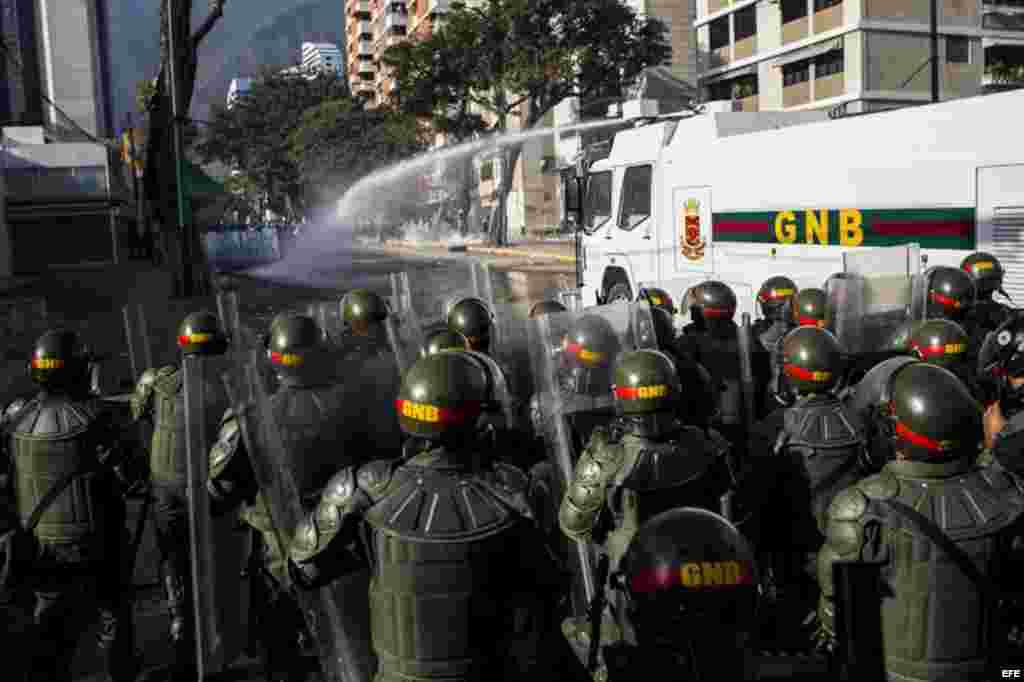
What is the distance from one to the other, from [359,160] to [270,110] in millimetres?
12316

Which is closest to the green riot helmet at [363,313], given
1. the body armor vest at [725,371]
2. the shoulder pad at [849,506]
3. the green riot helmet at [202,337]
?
the green riot helmet at [202,337]

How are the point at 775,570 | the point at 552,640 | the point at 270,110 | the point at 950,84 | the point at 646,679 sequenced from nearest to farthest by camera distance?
the point at 646,679
the point at 552,640
the point at 775,570
the point at 950,84
the point at 270,110

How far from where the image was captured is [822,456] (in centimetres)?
452

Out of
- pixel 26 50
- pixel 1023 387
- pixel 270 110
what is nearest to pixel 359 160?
pixel 270 110

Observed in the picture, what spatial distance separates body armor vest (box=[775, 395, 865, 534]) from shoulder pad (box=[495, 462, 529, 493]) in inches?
71.3

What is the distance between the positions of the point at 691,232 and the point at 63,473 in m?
10.5

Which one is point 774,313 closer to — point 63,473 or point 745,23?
point 63,473

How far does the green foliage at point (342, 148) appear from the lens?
176ft

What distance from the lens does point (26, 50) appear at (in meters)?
43.0

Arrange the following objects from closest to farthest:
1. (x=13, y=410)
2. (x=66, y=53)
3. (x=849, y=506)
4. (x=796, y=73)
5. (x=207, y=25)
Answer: (x=849, y=506)
(x=13, y=410)
(x=207, y=25)
(x=796, y=73)
(x=66, y=53)

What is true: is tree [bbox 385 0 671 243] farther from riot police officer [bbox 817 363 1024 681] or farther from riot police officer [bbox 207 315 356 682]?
riot police officer [bbox 817 363 1024 681]

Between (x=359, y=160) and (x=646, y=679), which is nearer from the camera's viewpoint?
(x=646, y=679)

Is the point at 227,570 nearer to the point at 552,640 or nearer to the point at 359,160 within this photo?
the point at 552,640

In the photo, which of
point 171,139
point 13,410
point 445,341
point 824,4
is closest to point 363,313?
point 445,341
